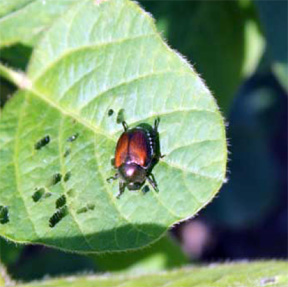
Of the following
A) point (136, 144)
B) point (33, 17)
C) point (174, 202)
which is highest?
point (33, 17)

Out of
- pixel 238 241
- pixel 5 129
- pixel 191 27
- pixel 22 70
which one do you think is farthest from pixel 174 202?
pixel 238 241

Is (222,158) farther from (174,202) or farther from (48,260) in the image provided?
(48,260)

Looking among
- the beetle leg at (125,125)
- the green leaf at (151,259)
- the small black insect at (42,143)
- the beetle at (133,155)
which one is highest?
the beetle leg at (125,125)

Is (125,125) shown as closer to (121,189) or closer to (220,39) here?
(121,189)

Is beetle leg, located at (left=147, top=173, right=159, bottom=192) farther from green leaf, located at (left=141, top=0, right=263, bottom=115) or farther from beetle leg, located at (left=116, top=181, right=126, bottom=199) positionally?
green leaf, located at (left=141, top=0, right=263, bottom=115)

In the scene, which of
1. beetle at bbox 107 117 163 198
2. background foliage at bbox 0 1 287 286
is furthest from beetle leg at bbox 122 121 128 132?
background foliage at bbox 0 1 287 286

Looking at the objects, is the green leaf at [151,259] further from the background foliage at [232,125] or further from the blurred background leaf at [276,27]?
the blurred background leaf at [276,27]

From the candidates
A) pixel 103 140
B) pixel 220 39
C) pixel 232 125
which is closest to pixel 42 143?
pixel 103 140

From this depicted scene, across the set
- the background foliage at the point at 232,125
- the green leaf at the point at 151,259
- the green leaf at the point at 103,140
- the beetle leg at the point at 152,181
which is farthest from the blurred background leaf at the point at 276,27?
the beetle leg at the point at 152,181
